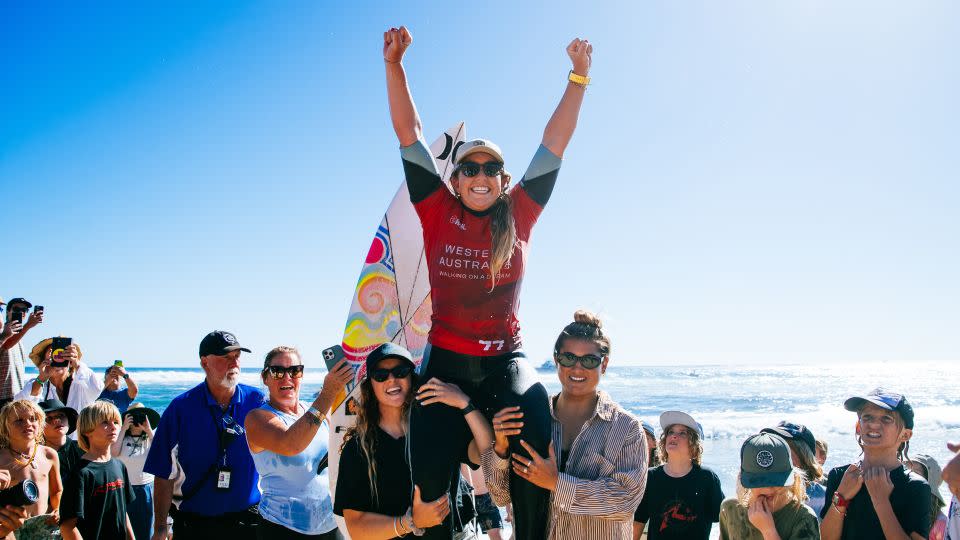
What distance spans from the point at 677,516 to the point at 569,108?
2397mm

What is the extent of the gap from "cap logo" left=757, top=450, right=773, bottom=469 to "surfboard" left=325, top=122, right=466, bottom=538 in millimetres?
2377

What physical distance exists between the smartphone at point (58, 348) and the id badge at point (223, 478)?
396 centimetres

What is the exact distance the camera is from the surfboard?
4.79m

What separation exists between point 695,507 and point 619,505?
1.43m

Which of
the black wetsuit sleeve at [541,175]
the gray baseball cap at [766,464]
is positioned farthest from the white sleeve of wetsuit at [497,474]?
the gray baseball cap at [766,464]

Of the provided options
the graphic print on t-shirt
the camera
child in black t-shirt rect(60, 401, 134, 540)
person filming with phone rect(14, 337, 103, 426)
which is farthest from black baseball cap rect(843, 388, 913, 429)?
person filming with phone rect(14, 337, 103, 426)

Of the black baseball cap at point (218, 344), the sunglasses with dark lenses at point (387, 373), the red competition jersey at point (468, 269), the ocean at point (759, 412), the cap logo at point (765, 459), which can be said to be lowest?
the ocean at point (759, 412)

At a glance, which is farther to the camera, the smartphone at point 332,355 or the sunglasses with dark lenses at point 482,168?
the smartphone at point 332,355

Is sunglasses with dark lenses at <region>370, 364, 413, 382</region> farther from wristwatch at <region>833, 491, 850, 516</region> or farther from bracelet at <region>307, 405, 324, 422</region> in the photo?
wristwatch at <region>833, 491, 850, 516</region>

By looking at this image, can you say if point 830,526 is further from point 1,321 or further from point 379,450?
point 1,321

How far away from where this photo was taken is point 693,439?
4.13 meters

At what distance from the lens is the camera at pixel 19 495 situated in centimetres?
398

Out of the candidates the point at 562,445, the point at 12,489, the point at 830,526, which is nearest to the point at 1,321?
the point at 12,489

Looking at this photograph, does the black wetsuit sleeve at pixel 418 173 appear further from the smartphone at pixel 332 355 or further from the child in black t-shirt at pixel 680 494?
the child in black t-shirt at pixel 680 494
